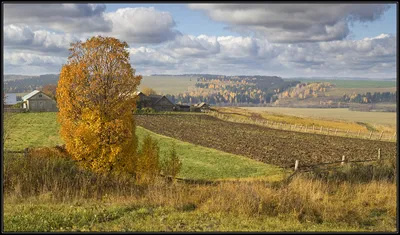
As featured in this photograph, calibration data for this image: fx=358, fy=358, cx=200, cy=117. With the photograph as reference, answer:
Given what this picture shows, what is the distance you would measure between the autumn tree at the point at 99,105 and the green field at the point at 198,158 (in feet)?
27.2

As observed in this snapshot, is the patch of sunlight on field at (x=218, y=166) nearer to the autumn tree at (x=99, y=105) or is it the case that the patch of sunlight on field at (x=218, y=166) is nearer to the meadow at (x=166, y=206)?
the autumn tree at (x=99, y=105)

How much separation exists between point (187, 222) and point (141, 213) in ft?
5.25

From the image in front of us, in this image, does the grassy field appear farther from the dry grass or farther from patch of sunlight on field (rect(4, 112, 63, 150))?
patch of sunlight on field (rect(4, 112, 63, 150))

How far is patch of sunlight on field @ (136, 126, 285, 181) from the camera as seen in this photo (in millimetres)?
28672

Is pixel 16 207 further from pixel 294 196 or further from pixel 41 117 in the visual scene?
pixel 41 117

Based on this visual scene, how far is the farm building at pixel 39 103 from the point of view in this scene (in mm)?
83750

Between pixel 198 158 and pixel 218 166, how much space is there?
408cm

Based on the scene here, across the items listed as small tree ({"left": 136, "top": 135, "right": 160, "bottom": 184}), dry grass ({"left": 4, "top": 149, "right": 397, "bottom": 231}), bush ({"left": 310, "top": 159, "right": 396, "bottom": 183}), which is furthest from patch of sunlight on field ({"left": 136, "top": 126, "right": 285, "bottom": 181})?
dry grass ({"left": 4, "top": 149, "right": 397, "bottom": 231})

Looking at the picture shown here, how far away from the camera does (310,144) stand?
48656 millimetres

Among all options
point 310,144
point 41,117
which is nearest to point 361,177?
point 310,144

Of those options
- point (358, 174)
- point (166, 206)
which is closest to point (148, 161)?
point (166, 206)

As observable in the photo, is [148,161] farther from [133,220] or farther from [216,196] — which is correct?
[133,220]

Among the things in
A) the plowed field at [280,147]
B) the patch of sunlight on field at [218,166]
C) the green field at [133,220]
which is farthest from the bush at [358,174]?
the green field at [133,220]

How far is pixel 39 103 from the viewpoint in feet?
278
